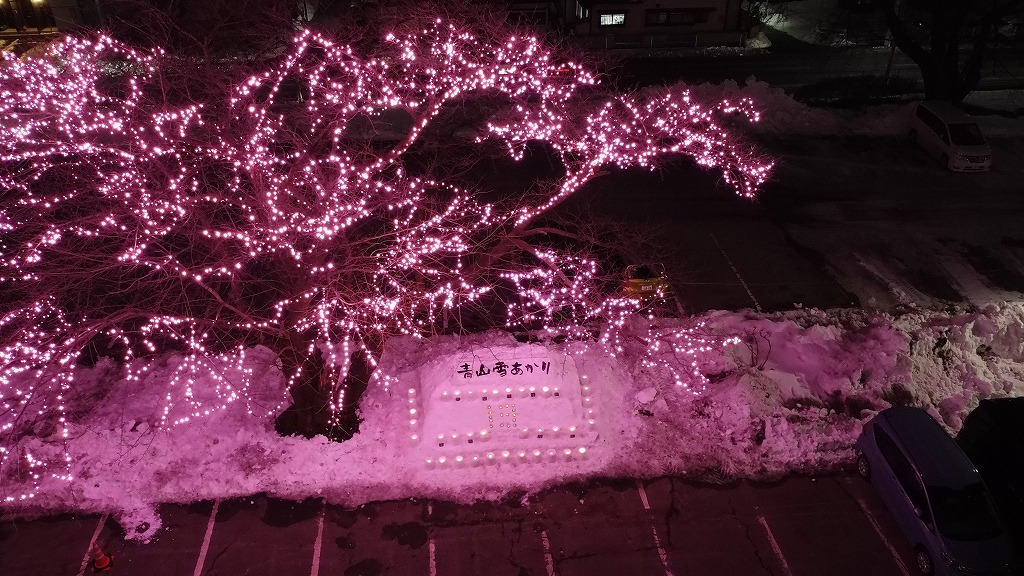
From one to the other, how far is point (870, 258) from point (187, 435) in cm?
1638

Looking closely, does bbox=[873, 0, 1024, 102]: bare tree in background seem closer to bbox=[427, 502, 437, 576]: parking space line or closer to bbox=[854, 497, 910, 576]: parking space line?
bbox=[854, 497, 910, 576]: parking space line

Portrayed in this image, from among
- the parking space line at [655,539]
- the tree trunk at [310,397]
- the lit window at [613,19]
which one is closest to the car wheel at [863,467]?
the parking space line at [655,539]

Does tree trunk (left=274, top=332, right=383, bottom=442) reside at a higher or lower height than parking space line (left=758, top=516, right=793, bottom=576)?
higher

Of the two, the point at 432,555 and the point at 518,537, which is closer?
the point at 432,555

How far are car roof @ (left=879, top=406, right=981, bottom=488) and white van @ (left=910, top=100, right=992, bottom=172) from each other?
45.1 ft

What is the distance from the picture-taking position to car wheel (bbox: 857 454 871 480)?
1088cm

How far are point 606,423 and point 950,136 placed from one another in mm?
17168

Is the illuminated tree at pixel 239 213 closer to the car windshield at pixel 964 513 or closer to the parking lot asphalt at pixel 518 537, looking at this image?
the parking lot asphalt at pixel 518 537

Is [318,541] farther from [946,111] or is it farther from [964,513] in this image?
[946,111]

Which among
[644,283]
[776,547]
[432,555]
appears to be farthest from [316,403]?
[776,547]

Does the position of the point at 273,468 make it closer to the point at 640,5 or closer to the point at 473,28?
the point at 473,28

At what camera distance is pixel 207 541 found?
997cm

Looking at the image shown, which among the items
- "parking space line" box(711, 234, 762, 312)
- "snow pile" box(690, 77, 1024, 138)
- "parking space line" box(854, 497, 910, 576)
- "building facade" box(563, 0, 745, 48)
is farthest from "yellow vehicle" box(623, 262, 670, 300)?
"building facade" box(563, 0, 745, 48)

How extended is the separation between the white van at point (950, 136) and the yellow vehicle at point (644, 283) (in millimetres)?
12841
